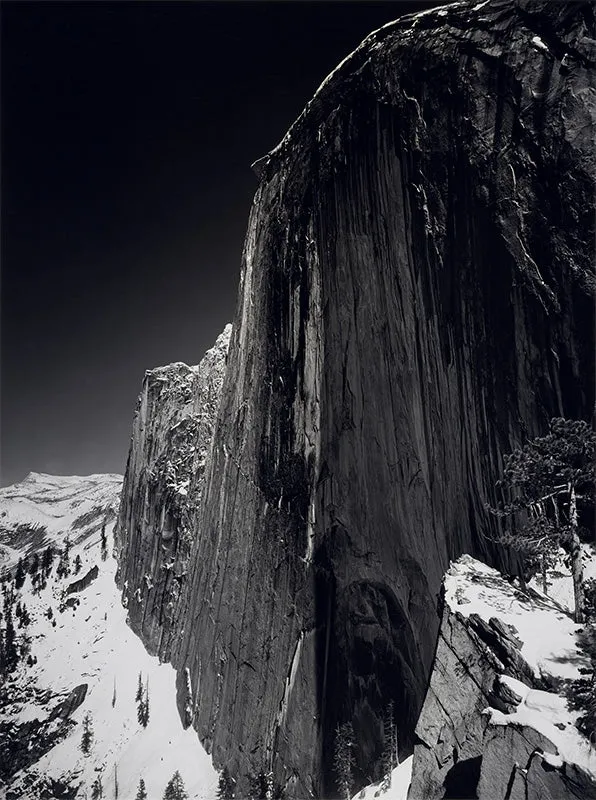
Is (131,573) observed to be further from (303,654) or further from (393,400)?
(393,400)

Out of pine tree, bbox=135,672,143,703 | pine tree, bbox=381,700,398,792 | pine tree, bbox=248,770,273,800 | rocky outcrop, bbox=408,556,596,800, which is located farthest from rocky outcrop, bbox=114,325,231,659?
rocky outcrop, bbox=408,556,596,800

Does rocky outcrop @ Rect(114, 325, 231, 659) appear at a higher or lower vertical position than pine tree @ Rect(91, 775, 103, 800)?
higher

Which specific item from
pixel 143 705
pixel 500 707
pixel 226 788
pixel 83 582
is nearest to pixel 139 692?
pixel 143 705

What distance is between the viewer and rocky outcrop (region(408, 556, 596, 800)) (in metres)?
11.6

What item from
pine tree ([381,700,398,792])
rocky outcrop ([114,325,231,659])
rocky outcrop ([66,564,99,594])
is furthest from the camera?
rocky outcrop ([66,564,99,594])

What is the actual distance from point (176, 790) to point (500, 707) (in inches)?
1938

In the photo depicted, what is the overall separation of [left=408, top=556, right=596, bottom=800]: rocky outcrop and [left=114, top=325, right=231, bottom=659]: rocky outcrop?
177ft

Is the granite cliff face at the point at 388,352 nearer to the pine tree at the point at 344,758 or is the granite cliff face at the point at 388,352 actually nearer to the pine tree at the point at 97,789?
the pine tree at the point at 344,758


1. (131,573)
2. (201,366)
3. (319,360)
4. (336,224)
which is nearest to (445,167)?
(336,224)

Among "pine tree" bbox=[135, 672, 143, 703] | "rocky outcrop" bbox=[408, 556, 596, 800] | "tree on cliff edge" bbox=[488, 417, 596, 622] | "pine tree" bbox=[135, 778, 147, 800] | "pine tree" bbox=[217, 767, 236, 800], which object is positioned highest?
"tree on cliff edge" bbox=[488, 417, 596, 622]

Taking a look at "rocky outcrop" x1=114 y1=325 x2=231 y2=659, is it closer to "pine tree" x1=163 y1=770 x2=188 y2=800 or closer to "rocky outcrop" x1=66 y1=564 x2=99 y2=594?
"pine tree" x1=163 y1=770 x2=188 y2=800

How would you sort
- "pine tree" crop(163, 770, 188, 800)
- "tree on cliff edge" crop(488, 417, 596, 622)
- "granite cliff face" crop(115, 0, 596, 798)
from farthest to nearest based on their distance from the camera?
"pine tree" crop(163, 770, 188, 800), "granite cliff face" crop(115, 0, 596, 798), "tree on cliff edge" crop(488, 417, 596, 622)

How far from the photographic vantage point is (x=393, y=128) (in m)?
25.6

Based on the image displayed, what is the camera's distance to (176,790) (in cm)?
4712
